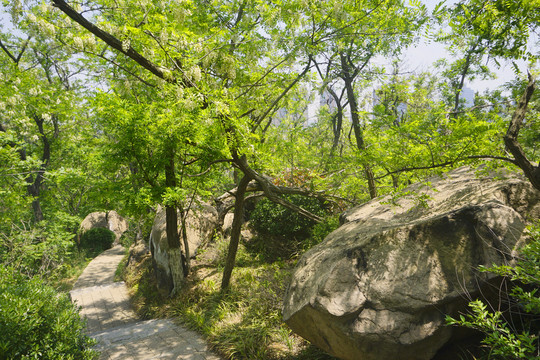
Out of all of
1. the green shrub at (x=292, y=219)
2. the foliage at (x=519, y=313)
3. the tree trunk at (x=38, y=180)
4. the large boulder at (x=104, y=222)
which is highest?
the tree trunk at (x=38, y=180)

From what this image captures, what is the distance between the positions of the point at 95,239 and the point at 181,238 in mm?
11420

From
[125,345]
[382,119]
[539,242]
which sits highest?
[382,119]

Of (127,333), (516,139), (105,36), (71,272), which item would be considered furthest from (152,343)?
(71,272)

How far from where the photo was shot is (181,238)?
9141 millimetres

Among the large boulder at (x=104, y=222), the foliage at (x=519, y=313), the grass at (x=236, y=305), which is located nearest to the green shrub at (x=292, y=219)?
the grass at (x=236, y=305)

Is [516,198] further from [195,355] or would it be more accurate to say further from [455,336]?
[195,355]

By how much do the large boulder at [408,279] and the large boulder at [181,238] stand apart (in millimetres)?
5007

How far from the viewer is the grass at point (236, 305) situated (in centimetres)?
510

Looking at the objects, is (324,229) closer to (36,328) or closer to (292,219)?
(292,219)

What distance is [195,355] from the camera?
5312 millimetres

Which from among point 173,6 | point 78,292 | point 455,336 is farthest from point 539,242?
point 78,292

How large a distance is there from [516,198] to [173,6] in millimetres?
5500

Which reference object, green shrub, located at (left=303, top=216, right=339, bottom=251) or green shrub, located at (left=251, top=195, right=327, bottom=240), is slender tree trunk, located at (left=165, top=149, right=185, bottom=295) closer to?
green shrub, located at (left=251, top=195, right=327, bottom=240)

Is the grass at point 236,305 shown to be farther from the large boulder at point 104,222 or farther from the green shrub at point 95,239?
the large boulder at point 104,222
